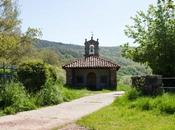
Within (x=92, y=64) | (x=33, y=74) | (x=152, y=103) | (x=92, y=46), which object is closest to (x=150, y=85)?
(x=152, y=103)

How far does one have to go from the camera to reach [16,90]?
65.2 ft

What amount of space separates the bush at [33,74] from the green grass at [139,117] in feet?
17.1

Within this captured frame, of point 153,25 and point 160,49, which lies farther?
point 153,25

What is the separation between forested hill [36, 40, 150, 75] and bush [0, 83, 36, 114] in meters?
81.4

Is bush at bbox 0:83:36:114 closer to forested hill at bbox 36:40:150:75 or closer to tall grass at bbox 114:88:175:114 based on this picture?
tall grass at bbox 114:88:175:114

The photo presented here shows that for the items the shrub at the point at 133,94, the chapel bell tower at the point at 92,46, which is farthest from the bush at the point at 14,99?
the chapel bell tower at the point at 92,46

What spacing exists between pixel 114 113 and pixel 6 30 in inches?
1353

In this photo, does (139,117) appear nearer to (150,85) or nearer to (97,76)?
(150,85)

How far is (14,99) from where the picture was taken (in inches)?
755

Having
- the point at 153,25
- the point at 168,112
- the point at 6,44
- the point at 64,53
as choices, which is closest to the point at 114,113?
the point at 168,112

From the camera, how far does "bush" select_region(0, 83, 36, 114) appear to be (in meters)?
18.6

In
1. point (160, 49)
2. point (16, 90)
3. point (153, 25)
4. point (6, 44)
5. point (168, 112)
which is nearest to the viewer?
point (168, 112)

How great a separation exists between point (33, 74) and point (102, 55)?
13971 cm

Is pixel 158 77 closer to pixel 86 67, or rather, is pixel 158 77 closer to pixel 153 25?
pixel 153 25
